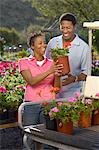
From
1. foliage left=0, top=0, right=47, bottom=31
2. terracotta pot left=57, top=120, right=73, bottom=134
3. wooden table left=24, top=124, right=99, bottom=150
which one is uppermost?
foliage left=0, top=0, right=47, bottom=31

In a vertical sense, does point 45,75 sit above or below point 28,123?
above

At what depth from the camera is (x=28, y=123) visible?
3.79 metres

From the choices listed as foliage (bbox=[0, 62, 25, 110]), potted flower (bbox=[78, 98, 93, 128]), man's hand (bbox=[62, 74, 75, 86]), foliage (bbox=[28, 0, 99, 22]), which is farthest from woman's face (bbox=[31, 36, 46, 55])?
foliage (bbox=[28, 0, 99, 22])

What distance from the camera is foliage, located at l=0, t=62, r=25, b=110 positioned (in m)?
4.99

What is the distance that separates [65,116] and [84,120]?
0.21 meters

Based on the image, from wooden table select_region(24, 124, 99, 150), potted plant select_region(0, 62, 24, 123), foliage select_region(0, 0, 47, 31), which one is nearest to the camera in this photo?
wooden table select_region(24, 124, 99, 150)

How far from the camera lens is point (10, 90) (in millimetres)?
5266

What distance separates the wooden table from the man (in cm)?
62

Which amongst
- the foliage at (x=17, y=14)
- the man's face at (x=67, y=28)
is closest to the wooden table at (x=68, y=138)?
the man's face at (x=67, y=28)

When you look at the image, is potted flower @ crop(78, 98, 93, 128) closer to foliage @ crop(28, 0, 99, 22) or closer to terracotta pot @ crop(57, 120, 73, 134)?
terracotta pot @ crop(57, 120, 73, 134)

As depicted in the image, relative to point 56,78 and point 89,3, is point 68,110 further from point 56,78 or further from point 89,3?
point 89,3

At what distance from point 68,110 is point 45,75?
19.9 inches

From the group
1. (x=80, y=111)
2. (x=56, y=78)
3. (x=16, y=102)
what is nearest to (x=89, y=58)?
(x=56, y=78)

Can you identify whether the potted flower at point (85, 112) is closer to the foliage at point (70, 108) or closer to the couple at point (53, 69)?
the foliage at point (70, 108)
